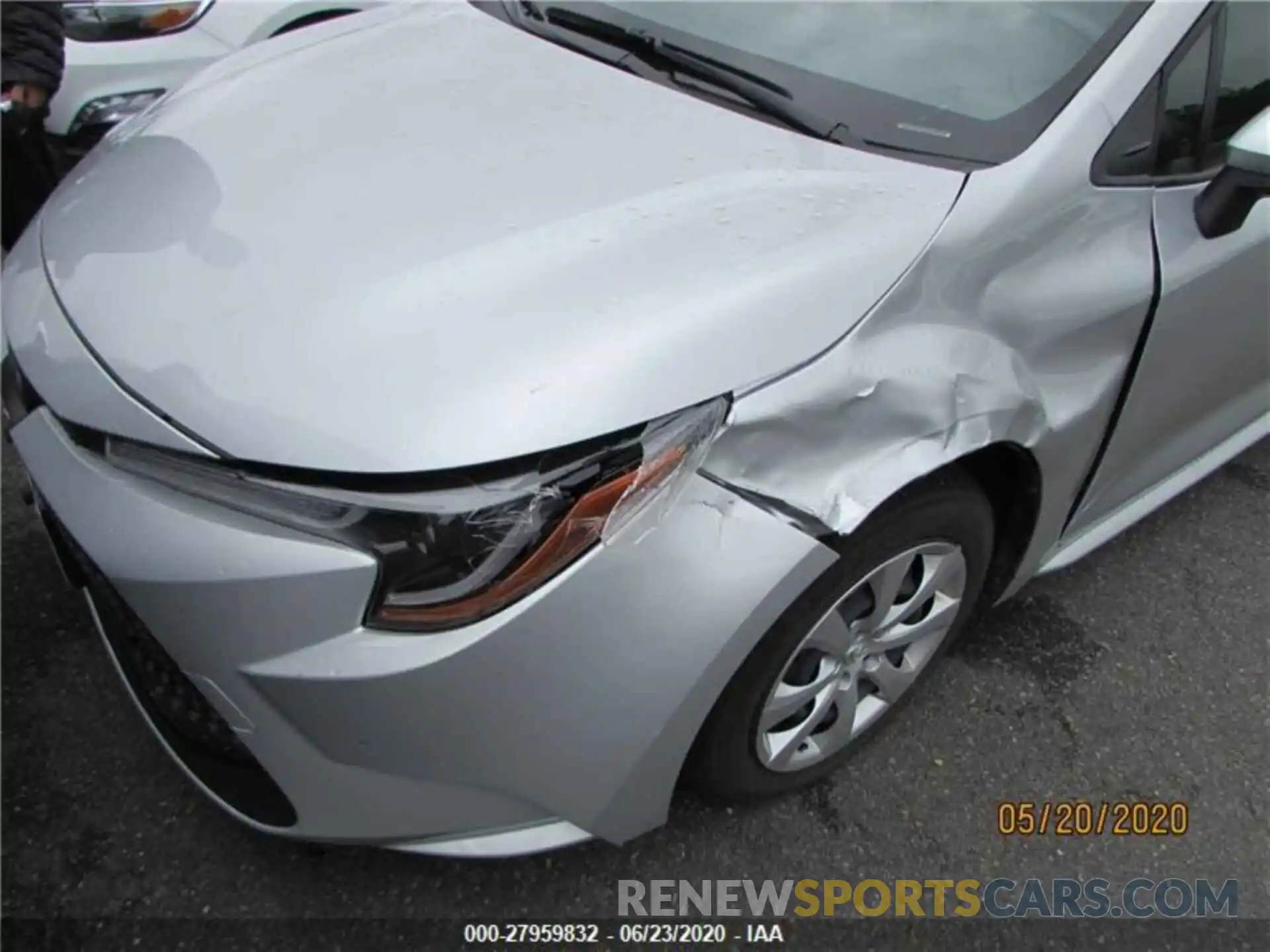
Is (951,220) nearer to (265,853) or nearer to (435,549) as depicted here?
(435,549)

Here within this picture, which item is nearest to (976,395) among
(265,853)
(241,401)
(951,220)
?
(951,220)

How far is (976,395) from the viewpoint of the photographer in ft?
5.04

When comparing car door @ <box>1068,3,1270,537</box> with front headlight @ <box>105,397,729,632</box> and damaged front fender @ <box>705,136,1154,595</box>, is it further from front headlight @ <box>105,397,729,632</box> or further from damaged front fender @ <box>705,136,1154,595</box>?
front headlight @ <box>105,397,729,632</box>

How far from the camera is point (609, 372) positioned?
131 cm

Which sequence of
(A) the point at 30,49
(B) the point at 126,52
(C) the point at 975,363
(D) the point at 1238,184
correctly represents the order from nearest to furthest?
(C) the point at 975,363 → (D) the point at 1238,184 → (A) the point at 30,49 → (B) the point at 126,52

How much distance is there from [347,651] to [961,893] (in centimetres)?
117

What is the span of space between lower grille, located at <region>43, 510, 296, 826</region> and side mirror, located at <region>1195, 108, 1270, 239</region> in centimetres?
174

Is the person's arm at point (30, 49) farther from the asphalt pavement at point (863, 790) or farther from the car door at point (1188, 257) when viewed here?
the car door at point (1188, 257)

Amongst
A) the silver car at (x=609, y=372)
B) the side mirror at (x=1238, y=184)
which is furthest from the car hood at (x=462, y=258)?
the side mirror at (x=1238, y=184)

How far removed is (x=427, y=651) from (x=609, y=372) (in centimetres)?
41

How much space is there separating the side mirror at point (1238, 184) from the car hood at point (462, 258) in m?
0.48

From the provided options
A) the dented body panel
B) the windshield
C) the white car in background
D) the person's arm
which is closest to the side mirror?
the dented body panel
